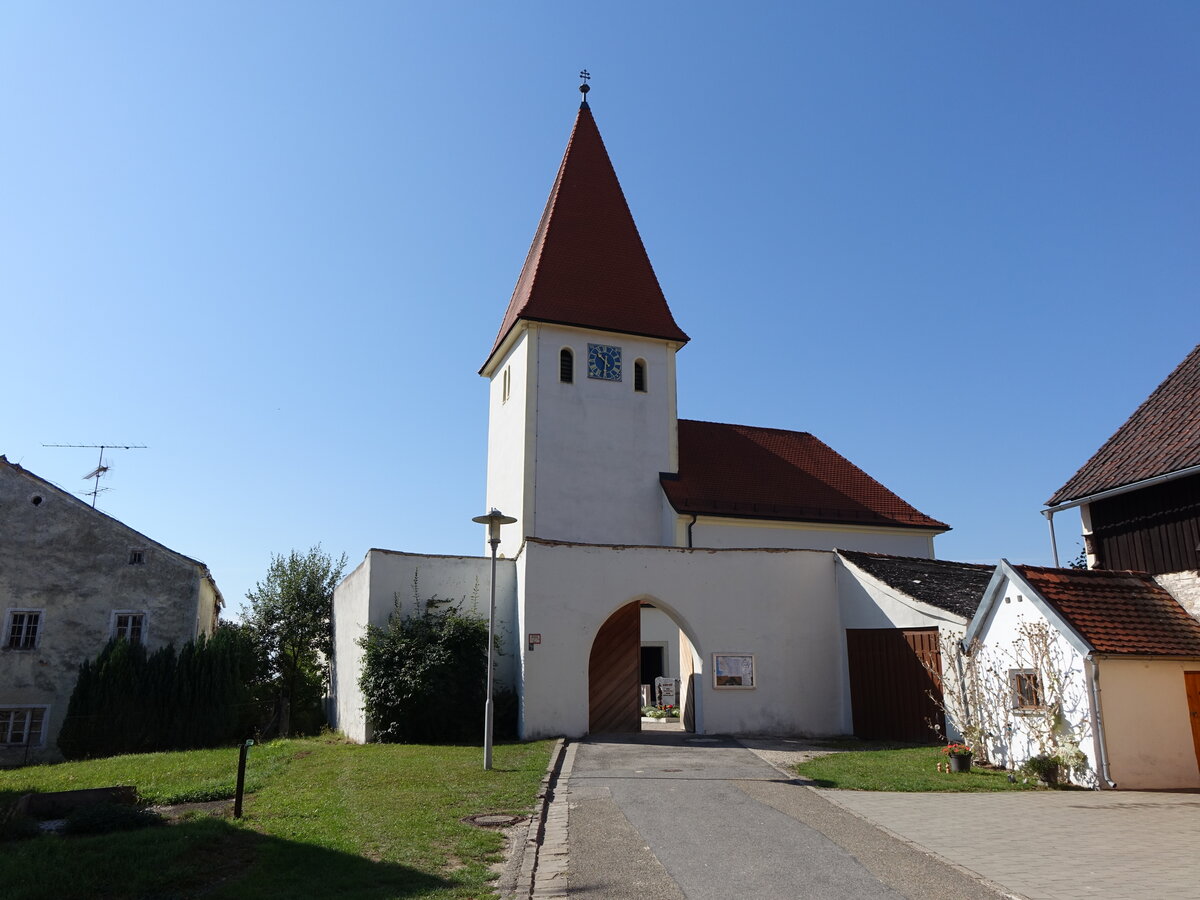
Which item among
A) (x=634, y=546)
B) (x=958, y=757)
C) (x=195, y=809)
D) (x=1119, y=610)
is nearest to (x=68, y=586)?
(x=634, y=546)

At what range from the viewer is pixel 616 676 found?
2091cm

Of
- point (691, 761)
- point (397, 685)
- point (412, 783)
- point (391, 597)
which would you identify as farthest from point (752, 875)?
point (391, 597)

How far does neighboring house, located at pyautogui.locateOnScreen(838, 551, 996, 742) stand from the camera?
57.9 feet

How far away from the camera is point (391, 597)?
2069 centimetres

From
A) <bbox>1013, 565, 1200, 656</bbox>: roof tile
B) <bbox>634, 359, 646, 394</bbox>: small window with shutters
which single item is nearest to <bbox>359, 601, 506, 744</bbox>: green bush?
<bbox>1013, 565, 1200, 656</bbox>: roof tile

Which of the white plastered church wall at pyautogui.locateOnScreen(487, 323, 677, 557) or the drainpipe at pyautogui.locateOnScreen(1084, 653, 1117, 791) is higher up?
the white plastered church wall at pyautogui.locateOnScreen(487, 323, 677, 557)

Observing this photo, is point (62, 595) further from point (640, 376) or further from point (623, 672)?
point (640, 376)

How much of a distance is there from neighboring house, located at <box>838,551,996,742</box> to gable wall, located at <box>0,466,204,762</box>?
1726 centimetres

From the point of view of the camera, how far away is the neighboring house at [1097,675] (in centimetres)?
1305

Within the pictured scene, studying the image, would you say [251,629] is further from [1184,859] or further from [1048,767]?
[1184,859]

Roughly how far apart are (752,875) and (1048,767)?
25.1 feet

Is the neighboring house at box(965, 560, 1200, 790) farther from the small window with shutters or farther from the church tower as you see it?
the small window with shutters

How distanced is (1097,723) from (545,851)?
342 inches

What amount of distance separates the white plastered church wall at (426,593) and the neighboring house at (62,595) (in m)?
6.32
